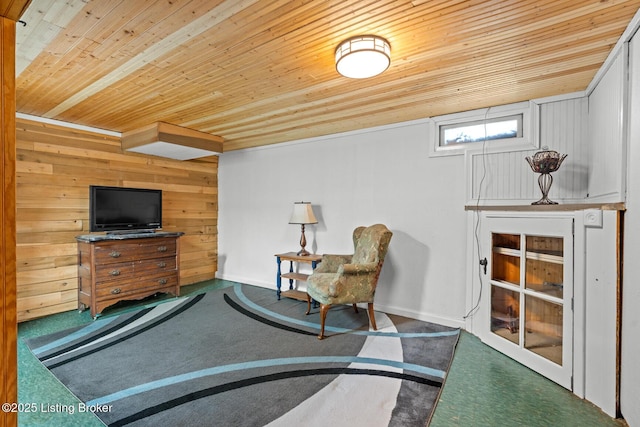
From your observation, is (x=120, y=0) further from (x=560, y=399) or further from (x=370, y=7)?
(x=560, y=399)

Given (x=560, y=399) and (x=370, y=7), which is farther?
(x=560, y=399)

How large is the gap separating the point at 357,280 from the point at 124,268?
281 cm

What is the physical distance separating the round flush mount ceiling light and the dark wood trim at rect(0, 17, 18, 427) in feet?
5.04

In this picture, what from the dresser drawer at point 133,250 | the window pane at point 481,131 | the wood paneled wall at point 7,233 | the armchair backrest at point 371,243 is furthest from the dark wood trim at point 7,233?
the window pane at point 481,131

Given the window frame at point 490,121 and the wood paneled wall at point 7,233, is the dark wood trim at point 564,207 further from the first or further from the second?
the wood paneled wall at point 7,233

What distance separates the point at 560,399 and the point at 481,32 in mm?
2358

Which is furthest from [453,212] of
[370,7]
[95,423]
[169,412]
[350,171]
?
[95,423]

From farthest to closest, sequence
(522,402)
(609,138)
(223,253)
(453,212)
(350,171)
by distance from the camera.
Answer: (223,253), (350,171), (453,212), (609,138), (522,402)

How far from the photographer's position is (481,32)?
1.73 metres

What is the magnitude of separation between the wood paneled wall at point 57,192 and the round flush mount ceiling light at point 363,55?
3.49 metres

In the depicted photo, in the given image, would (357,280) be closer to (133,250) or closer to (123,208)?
(133,250)

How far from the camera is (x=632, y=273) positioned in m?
1.63

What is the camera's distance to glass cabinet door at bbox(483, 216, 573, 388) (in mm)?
2088

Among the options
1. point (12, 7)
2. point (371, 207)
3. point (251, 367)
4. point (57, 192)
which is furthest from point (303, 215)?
point (12, 7)
